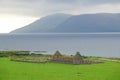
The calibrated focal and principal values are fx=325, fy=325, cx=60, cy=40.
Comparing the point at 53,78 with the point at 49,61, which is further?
the point at 49,61

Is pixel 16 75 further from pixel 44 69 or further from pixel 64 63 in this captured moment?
pixel 64 63

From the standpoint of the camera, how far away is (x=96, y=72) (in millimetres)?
60125

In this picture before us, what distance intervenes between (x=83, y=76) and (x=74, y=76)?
5.02 feet

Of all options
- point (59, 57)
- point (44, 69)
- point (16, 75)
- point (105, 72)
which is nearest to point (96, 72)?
point (105, 72)

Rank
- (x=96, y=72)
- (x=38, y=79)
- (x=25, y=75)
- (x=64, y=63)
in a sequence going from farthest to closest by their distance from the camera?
1. (x=64, y=63)
2. (x=96, y=72)
3. (x=25, y=75)
4. (x=38, y=79)

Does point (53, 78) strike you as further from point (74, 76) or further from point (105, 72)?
point (105, 72)

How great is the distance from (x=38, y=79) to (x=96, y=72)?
42.7 ft

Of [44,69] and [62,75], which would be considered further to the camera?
[44,69]

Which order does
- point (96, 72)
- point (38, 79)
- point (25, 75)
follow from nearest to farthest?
1. point (38, 79)
2. point (25, 75)
3. point (96, 72)

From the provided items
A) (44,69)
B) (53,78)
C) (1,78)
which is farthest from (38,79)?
(44,69)

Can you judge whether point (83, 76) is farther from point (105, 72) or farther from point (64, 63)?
point (64, 63)

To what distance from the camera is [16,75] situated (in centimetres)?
5578

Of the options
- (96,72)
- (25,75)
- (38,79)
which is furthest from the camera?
(96,72)

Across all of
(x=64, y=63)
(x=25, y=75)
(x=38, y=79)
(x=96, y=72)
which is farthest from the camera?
(x=64, y=63)
